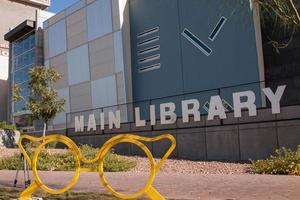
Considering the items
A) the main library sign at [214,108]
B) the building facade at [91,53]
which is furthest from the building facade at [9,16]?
the main library sign at [214,108]

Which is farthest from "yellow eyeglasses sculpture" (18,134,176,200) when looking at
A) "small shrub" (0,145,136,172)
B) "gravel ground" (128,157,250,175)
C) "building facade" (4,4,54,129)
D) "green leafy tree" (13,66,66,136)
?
"building facade" (4,4,54,129)

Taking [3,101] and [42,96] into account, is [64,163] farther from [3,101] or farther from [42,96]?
[3,101]

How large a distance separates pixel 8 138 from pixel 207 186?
21.4 m

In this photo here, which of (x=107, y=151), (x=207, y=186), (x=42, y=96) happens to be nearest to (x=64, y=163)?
(x=42, y=96)

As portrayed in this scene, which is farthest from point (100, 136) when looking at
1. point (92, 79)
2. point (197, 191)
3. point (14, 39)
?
point (14, 39)

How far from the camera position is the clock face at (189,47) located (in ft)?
78.0

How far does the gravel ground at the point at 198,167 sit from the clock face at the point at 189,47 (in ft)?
24.8

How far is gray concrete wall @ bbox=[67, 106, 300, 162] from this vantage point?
16.2 meters

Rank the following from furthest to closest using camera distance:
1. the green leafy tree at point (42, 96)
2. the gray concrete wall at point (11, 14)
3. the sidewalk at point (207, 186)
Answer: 1. the gray concrete wall at point (11, 14)
2. the green leafy tree at point (42, 96)
3. the sidewalk at point (207, 186)

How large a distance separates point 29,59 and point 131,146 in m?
24.7

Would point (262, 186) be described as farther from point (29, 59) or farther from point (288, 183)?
point (29, 59)

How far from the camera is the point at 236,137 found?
694 inches

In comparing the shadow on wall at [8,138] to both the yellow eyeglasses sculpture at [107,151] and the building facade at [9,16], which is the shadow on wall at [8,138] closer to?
the yellow eyeglasses sculpture at [107,151]

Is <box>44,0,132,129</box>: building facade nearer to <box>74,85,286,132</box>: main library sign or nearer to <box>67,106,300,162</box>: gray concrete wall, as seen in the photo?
<box>74,85,286,132</box>: main library sign
